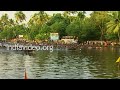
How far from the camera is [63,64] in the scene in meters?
7.58

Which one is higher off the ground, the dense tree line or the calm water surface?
the dense tree line

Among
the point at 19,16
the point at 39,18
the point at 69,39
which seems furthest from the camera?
the point at 69,39

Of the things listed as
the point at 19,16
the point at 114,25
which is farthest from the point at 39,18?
the point at 114,25

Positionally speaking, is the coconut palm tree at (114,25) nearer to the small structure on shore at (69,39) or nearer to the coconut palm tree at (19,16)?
the small structure on shore at (69,39)

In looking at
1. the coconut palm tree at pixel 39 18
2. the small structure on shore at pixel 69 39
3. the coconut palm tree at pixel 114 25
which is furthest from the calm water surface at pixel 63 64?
the coconut palm tree at pixel 39 18

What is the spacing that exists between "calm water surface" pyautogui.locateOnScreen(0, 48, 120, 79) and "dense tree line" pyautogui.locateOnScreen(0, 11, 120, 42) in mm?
329

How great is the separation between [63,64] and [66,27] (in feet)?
2.93

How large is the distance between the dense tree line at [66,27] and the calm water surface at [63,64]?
33cm

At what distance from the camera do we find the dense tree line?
7750 millimetres

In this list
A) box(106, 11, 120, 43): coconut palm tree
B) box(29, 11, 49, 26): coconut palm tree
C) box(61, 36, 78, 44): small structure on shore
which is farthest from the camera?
box(61, 36, 78, 44): small structure on shore

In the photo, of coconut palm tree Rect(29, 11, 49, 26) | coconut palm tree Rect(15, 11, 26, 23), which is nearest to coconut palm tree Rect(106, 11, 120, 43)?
coconut palm tree Rect(29, 11, 49, 26)

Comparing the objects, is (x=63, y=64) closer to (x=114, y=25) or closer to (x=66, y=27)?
(x=66, y=27)

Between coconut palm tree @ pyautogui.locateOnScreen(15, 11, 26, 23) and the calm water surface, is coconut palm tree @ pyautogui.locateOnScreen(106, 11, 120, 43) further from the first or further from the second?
coconut palm tree @ pyautogui.locateOnScreen(15, 11, 26, 23)
